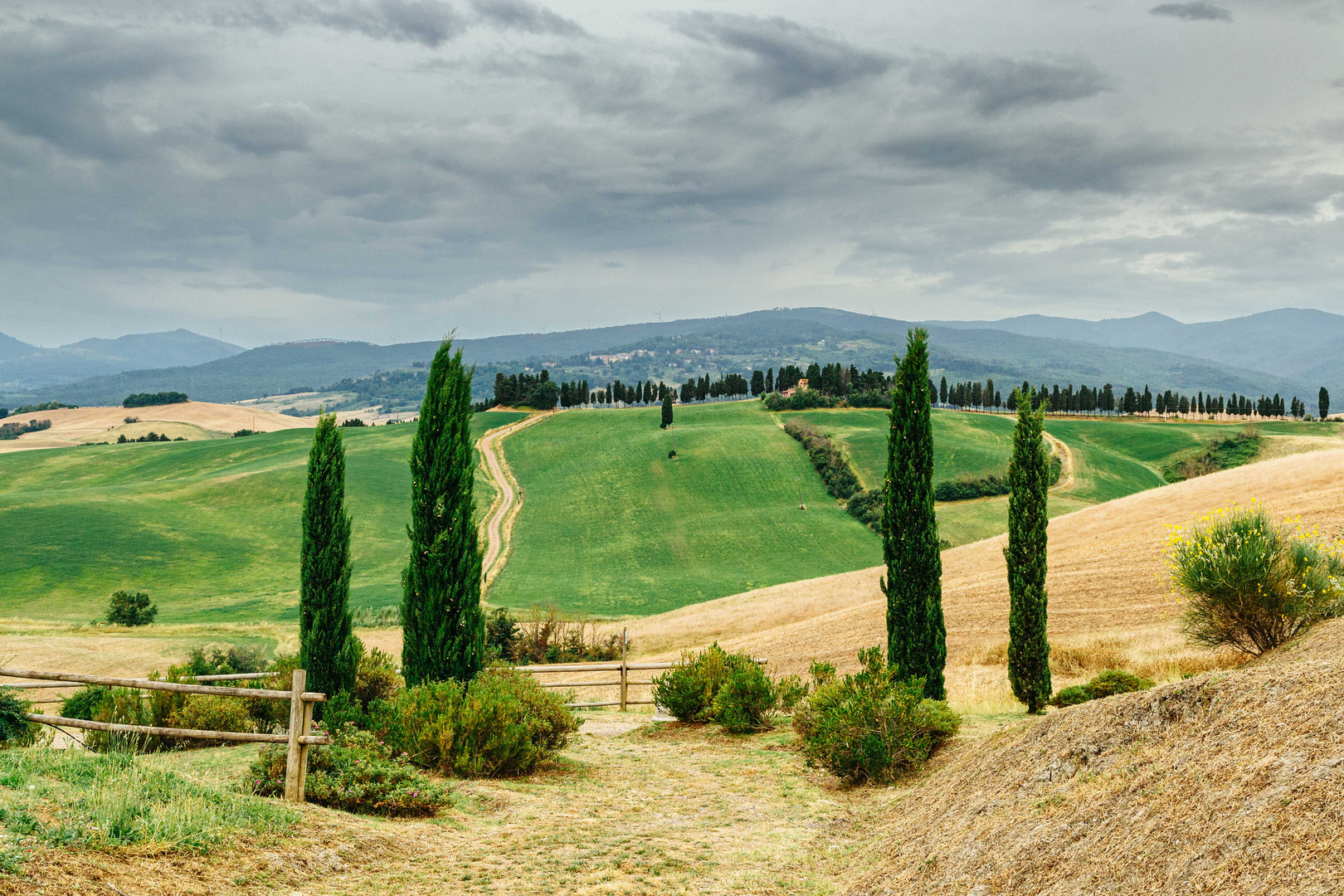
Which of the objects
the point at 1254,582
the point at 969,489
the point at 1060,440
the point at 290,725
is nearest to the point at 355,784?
the point at 290,725

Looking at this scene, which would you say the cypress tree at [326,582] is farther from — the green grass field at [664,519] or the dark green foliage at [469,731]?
the green grass field at [664,519]

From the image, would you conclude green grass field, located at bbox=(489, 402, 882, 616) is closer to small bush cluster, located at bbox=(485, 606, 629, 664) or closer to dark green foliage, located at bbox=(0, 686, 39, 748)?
small bush cluster, located at bbox=(485, 606, 629, 664)

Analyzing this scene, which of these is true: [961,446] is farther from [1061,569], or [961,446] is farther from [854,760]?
[854,760]

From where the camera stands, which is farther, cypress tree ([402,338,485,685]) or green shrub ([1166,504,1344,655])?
cypress tree ([402,338,485,685])

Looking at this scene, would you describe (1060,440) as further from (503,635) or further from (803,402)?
(503,635)

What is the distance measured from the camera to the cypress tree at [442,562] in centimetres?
1467

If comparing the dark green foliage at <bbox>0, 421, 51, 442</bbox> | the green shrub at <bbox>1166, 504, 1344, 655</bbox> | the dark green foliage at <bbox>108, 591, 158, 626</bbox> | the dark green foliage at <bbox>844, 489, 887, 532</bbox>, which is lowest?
the dark green foliage at <bbox>108, 591, 158, 626</bbox>

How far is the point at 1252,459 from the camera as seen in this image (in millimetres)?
81188

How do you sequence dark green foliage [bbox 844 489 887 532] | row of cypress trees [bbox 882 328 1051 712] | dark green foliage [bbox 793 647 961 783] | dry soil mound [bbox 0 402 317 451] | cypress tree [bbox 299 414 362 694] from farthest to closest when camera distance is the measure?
1. dry soil mound [bbox 0 402 317 451]
2. dark green foliage [bbox 844 489 887 532]
3. row of cypress trees [bbox 882 328 1051 712]
4. cypress tree [bbox 299 414 362 694]
5. dark green foliage [bbox 793 647 961 783]

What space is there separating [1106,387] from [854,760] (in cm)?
14435

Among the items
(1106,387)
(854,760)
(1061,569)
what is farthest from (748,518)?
(1106,387)

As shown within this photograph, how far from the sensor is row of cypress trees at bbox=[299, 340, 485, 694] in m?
14.6

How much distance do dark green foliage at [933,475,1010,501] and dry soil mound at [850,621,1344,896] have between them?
71413mm

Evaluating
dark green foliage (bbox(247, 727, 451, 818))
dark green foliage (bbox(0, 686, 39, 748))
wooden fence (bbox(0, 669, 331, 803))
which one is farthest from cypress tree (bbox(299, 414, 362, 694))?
wooden fence (bbox(0, 669, 331, 803))
